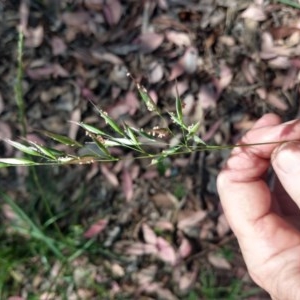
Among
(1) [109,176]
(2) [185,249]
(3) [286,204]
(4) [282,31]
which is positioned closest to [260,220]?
(3) [286,204]

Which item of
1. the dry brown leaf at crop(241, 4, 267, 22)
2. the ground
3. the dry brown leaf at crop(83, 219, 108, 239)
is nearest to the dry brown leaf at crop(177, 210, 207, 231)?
the ground

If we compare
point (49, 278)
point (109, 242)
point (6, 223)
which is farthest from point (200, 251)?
point (6, 223)

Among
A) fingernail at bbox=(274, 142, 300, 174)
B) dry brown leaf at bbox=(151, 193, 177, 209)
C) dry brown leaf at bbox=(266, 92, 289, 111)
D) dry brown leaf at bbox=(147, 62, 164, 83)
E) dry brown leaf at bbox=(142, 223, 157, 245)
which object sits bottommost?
dry brown leaf at bbox=(142, 223, 157, 245)

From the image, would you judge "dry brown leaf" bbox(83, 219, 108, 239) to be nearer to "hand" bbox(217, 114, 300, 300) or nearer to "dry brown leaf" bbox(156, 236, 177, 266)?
"dry brown leaf" bbox(156, 236, 177, 266)

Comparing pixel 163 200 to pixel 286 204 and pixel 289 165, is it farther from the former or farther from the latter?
pixel 289 165

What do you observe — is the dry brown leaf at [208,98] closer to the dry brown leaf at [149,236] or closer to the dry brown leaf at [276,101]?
the dry brown leaf at [276,101]

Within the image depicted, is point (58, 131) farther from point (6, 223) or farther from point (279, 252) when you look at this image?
point (279, 252)
